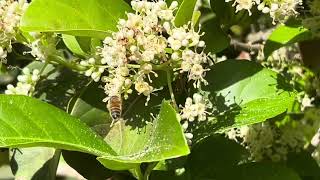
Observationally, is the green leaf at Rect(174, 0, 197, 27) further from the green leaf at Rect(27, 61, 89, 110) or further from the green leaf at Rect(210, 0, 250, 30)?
the green leaf at Rect(27, 61, 89, 110)

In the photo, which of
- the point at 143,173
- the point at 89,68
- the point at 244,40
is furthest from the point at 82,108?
the point at 244,40

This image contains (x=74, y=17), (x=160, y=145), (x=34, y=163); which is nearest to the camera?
(x=160, y=145)

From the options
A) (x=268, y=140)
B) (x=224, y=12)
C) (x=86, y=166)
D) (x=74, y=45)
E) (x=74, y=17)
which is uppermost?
(x=74, y=17)

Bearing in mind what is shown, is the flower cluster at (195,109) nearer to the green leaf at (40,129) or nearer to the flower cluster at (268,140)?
the green leaf at (40,129)

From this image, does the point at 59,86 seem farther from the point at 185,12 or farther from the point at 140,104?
the point at 185,12

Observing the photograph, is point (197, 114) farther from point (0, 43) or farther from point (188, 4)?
point (0, 43)

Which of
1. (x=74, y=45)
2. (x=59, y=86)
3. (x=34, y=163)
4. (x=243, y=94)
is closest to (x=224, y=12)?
(x=243, y=94)

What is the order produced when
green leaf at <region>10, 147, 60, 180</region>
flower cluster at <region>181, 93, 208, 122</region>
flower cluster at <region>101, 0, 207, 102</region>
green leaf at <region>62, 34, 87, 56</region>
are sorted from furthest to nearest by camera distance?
green leaf at <region>10, 147, 60, 180</region> < green leaf at <region>62, 34, 87, 56</region> < flower cluster at <region>181, 93, 208, 122</region> < flower cluster at <region>101, 0, 207, 102</region>

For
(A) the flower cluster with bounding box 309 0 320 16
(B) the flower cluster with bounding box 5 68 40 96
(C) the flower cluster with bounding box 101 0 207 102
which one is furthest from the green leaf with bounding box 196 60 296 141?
(B) the flower cluster with bounding box 5 68 40 96
